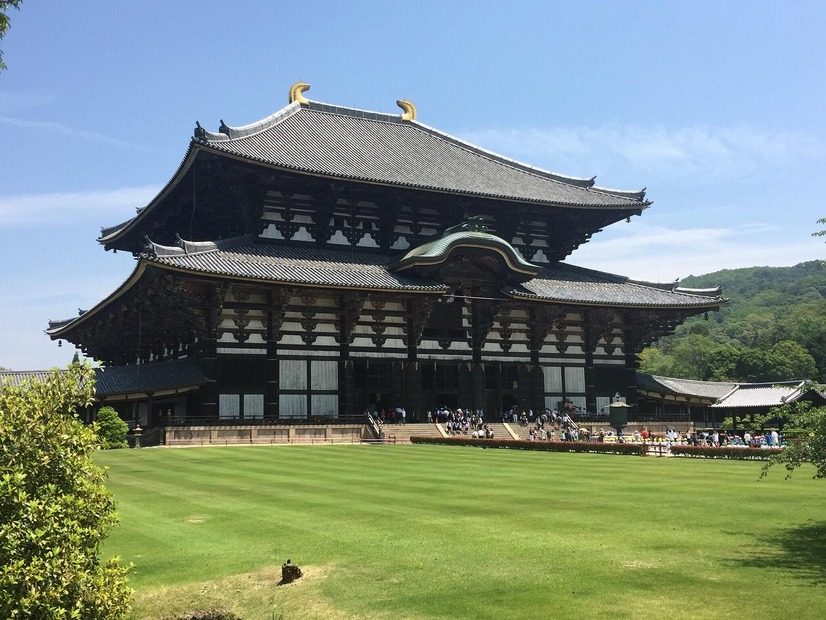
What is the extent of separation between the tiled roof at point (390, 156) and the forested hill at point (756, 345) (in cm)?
2138

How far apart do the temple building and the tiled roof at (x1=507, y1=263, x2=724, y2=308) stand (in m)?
0.23

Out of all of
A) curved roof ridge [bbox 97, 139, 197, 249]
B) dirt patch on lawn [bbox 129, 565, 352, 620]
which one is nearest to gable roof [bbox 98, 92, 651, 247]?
curved roof ridge [bbox 97, 139, 197, 249]

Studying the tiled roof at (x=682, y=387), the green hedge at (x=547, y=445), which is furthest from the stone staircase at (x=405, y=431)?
the tiled roof at (x=682, y=387)

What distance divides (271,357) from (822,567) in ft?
119

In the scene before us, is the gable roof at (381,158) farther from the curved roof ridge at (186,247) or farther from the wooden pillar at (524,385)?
the wooden pillar at (524,385)

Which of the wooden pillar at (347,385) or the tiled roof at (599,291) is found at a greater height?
the tiled roof at (599,291)

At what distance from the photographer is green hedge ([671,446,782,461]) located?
33.1 meters

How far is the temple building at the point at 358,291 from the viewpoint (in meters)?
44.6

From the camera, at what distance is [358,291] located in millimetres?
46062

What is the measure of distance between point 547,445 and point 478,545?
81.5ft

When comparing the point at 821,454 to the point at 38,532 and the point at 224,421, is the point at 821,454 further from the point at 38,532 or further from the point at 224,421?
the point at 224,421

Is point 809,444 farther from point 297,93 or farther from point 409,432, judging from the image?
point 297,93

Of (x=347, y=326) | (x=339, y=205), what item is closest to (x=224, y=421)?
(x=347, y=326)

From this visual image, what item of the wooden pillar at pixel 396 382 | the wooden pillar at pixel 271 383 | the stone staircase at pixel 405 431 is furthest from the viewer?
the wooden pillar at pixel 396 382
